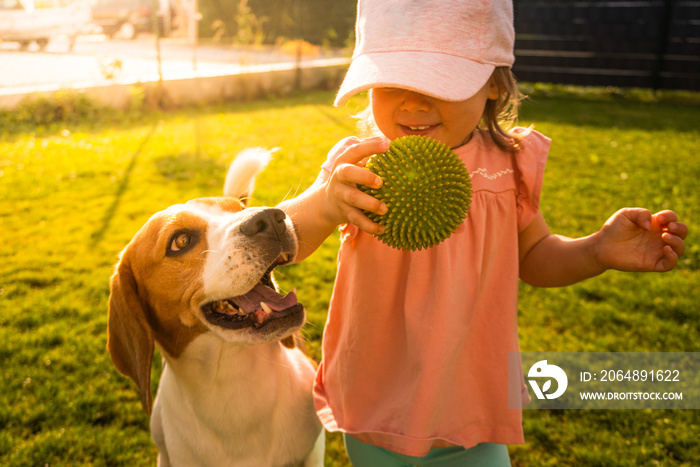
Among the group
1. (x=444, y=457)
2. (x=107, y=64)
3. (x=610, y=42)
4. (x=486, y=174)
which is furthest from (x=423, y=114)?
(x=610, y=42)

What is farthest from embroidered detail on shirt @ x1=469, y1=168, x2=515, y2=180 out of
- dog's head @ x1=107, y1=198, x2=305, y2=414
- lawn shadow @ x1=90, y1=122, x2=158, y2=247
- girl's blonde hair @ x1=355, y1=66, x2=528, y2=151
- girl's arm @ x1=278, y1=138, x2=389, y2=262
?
lawn shadow @ x1=90, y1=122, x2=158, y2=247

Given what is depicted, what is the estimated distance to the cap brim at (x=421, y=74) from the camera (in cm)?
188

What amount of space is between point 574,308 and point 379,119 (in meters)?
2.90

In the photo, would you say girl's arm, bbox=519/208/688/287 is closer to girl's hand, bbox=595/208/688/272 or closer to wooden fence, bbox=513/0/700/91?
girl's hand, bbox=595/208/688/272

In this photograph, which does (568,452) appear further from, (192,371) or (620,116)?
(620,116)

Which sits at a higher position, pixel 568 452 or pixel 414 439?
pixel 414 439

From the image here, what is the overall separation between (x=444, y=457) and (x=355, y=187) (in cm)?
122

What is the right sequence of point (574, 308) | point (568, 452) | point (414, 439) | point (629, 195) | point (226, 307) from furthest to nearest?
point (629, 195), point (574, 308), point (568, 452), point (226, 307), point (414, 439)

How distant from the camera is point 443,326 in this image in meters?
2.13

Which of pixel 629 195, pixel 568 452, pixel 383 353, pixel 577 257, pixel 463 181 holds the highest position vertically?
pixel 463 181

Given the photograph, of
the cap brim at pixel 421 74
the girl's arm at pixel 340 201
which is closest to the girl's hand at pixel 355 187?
the girl's arm at pixel 340 201

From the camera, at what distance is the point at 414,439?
2117mm

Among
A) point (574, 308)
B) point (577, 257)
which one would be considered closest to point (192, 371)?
point (577, 257)

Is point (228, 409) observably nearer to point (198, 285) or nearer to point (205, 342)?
point (205, 342)
